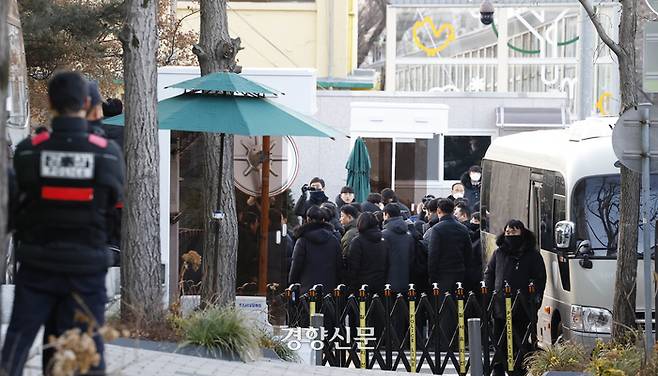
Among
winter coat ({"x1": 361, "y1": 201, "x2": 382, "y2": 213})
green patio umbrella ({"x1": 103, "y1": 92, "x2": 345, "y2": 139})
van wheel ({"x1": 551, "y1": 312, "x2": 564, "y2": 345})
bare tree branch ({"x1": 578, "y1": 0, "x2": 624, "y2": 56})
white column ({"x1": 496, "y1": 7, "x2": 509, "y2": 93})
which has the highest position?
white column ({"x1": 496, "y1": 7, "x2": 509, "y2": 93})

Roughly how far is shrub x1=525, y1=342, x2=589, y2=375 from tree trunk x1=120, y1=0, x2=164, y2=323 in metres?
3.58

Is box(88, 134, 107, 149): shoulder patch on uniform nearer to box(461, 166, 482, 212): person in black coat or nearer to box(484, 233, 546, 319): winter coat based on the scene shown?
box(484, 233, 546, 319): winter coat

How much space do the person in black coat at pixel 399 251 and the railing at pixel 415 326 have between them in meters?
1.10

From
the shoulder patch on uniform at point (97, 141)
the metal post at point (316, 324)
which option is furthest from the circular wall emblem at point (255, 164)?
the shoulder patch on uniform at point (97, 141)

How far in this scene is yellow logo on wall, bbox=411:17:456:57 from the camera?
42719 millimetres

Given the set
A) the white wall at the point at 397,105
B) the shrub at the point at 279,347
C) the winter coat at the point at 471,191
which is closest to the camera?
the shrub at the point at 279,347

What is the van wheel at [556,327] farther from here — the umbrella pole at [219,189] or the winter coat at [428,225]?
the umbrella pole at [219,189]

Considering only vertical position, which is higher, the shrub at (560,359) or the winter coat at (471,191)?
the winter coat at (471,191)

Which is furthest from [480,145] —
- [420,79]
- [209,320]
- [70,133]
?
[70,133]

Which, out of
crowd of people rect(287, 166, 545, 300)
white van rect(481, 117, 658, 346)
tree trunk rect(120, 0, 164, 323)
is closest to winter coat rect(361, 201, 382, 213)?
crowd of people rect(287, 166, 545, 300)

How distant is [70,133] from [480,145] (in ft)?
92.1

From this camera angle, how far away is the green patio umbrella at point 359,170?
26625 millimetres

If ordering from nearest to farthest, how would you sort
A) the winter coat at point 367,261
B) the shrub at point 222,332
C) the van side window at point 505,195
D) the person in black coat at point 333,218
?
the shrub at point 222,332, the winter coat at point 367,261, the person in black coat at point 333,218, the van side window at point 505,195

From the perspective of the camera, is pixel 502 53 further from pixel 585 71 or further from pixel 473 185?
pixel 473 185
